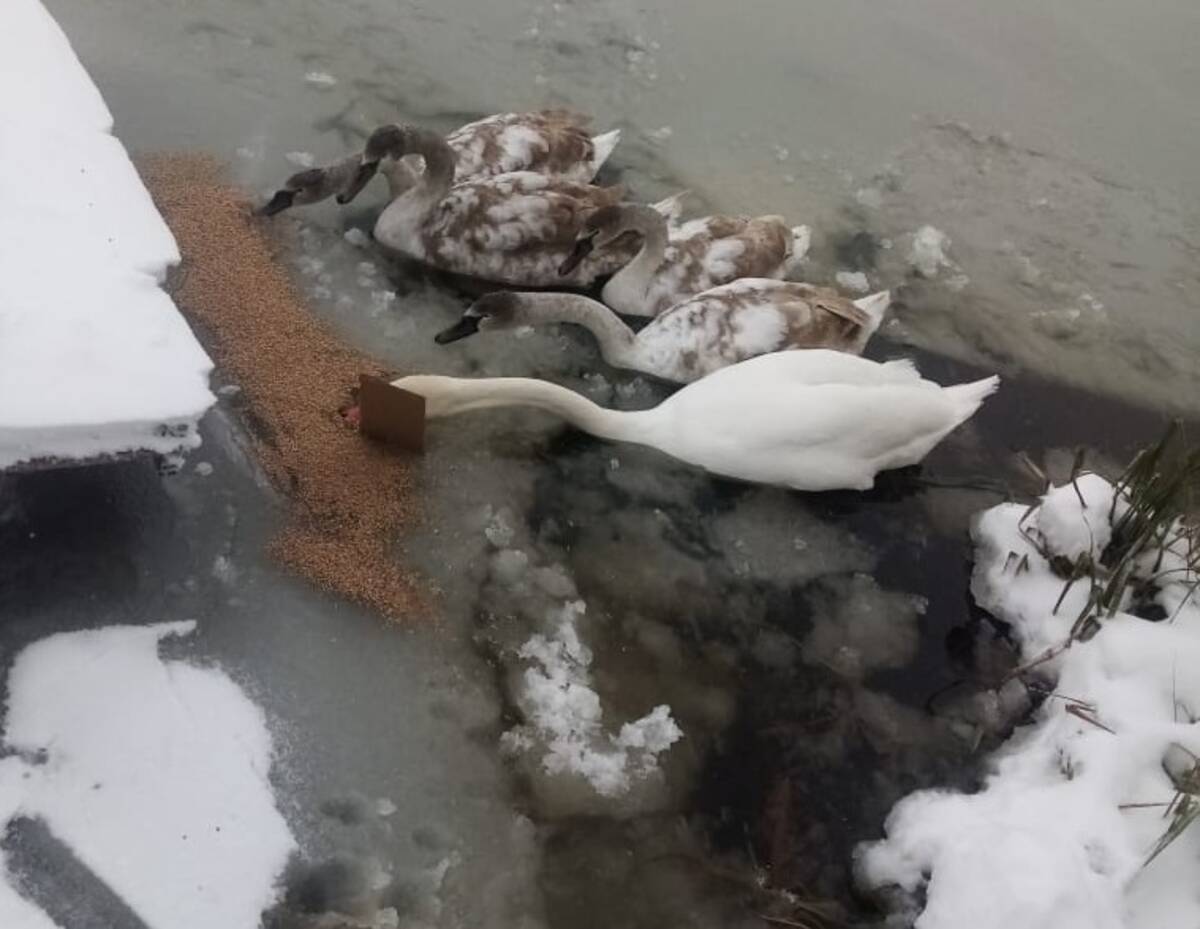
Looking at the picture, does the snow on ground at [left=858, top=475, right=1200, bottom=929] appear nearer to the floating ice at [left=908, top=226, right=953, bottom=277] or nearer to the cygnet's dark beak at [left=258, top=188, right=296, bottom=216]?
the floating ice at [left=908, top=226, right=953, bottom=277]

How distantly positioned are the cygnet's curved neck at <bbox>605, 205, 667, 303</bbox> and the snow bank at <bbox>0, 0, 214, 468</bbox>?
185cm

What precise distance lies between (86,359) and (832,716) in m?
2.37

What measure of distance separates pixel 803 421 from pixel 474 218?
1.73 metres

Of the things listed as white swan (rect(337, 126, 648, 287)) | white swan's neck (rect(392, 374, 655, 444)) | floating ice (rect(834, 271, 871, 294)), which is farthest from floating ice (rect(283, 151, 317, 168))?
floating ice (rect(834, 271, 871, 294))

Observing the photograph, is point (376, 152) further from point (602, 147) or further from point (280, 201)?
point (602, 147)

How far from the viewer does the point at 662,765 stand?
3.33 m

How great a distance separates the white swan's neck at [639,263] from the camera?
4.76 m

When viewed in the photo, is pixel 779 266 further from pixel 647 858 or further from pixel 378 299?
pixel 647 858

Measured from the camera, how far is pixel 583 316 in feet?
14.9

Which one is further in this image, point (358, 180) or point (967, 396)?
point (358, 180)

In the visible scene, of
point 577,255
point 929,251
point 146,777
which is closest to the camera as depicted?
point 146,777

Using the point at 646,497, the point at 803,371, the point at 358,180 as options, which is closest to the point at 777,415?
the point at 803,371

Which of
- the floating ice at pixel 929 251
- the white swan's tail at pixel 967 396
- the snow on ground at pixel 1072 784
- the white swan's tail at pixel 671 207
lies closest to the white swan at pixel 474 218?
the white swan's tail at pixel 671 207

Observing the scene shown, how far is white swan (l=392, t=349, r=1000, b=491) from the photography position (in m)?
4.04
